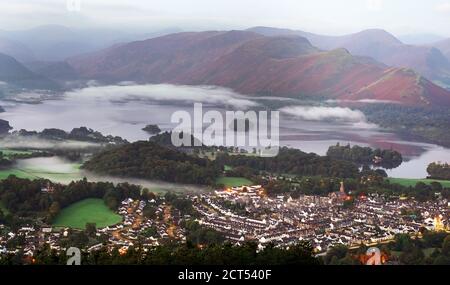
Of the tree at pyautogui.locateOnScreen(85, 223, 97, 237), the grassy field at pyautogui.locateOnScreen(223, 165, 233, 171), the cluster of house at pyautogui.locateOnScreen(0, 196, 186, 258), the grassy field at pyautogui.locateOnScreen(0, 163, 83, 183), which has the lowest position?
the cluster of house at pyautogui.locateOnScreen(0, 196, 186, 258)

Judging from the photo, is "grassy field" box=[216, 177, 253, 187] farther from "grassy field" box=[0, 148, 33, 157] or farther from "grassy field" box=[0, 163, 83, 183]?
"grassy field" box=[0, 148, 33, 157]

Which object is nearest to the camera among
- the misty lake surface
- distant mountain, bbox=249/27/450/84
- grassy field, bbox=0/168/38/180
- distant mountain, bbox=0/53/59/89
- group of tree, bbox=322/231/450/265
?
group of tree, bbox=322/231/450/265

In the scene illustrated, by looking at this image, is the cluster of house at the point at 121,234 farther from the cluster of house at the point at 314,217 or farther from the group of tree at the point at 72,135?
the group of tree at the point at 72,135

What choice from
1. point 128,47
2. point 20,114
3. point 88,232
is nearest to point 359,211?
point 88,232

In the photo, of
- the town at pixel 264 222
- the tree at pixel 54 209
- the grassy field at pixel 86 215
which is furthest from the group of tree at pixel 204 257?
the tree at pixel 54 209

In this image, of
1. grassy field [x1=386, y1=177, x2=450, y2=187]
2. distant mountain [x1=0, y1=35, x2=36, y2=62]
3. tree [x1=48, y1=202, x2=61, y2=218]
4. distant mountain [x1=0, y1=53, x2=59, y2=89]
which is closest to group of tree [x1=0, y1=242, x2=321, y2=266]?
tree [x1=48, y1=202, x2=61, y2=218]

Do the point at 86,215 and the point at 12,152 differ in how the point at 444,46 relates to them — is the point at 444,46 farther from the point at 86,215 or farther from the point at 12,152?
the point at 12,152

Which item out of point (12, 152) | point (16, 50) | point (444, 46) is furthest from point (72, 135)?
point (444, 46)

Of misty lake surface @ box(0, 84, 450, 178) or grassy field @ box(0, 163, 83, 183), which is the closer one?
grassy field @ box(0, 163, 83, 183)
